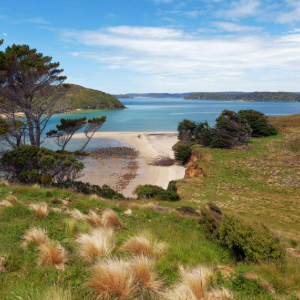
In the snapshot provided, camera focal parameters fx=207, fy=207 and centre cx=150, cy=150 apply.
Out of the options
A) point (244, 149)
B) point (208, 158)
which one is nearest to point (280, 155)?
point (244, 149)

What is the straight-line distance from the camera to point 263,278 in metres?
3.26

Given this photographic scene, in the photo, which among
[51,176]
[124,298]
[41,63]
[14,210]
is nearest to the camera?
[124,298]

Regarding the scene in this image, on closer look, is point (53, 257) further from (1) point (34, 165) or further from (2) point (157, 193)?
(2) point (157, 193)

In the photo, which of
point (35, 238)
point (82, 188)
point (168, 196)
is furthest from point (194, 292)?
point (168, 196)

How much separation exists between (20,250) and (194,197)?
45.6ft

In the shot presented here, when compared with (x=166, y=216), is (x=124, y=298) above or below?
above

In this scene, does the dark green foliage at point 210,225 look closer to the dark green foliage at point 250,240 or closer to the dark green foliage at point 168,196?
the dark green foliage at point 250,240

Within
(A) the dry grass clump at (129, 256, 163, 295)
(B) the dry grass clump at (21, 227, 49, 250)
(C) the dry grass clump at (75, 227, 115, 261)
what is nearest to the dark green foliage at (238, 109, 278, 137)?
(C) the dry grass clump at (75, 227, 115, 261)

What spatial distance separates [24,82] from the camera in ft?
49.1

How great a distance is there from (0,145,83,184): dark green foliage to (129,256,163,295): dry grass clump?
11200mm

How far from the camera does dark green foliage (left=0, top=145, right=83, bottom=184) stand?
42.0 ft

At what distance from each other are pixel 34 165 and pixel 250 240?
13.2m

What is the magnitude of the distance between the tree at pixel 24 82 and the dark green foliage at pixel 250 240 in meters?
14.0

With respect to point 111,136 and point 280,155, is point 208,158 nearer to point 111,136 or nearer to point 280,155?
point 280,155
